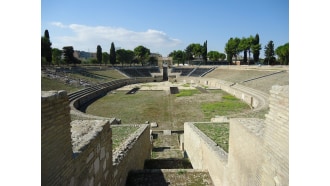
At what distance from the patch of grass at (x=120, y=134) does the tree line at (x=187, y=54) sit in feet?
110

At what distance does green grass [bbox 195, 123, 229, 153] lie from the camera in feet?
27.5

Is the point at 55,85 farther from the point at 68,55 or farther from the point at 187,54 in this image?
the point at 187,54

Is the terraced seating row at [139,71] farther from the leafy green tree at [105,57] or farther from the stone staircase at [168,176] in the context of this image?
the stone staircase at [168,176]

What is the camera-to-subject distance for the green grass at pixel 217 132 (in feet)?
27.5

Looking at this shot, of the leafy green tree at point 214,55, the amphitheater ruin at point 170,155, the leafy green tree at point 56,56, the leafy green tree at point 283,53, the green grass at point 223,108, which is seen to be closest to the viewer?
the amphitheater ruin at point 170,155

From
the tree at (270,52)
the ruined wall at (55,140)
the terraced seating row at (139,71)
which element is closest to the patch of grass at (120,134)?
the ruined wall at (55,140)

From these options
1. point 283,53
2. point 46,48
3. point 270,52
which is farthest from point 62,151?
point 270,52

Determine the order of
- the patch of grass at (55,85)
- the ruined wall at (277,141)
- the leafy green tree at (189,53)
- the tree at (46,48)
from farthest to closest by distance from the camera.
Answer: the leafy green tree at (189,53) → the tree at (46,48) → the patch of grass at (55,85) → the ruined wall at (277,141)

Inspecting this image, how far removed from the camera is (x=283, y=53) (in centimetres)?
4903

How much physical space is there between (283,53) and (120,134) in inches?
1922

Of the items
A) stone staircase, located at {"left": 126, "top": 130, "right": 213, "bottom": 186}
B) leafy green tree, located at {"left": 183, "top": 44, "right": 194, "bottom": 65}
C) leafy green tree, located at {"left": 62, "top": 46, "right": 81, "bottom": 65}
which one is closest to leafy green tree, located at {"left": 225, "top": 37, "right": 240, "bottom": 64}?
leafy green tree, located at {"left": 183, "top": 44, "right": 194, "bottom": 65}

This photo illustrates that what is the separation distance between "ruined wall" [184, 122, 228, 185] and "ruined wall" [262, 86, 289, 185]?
2.70 meters
